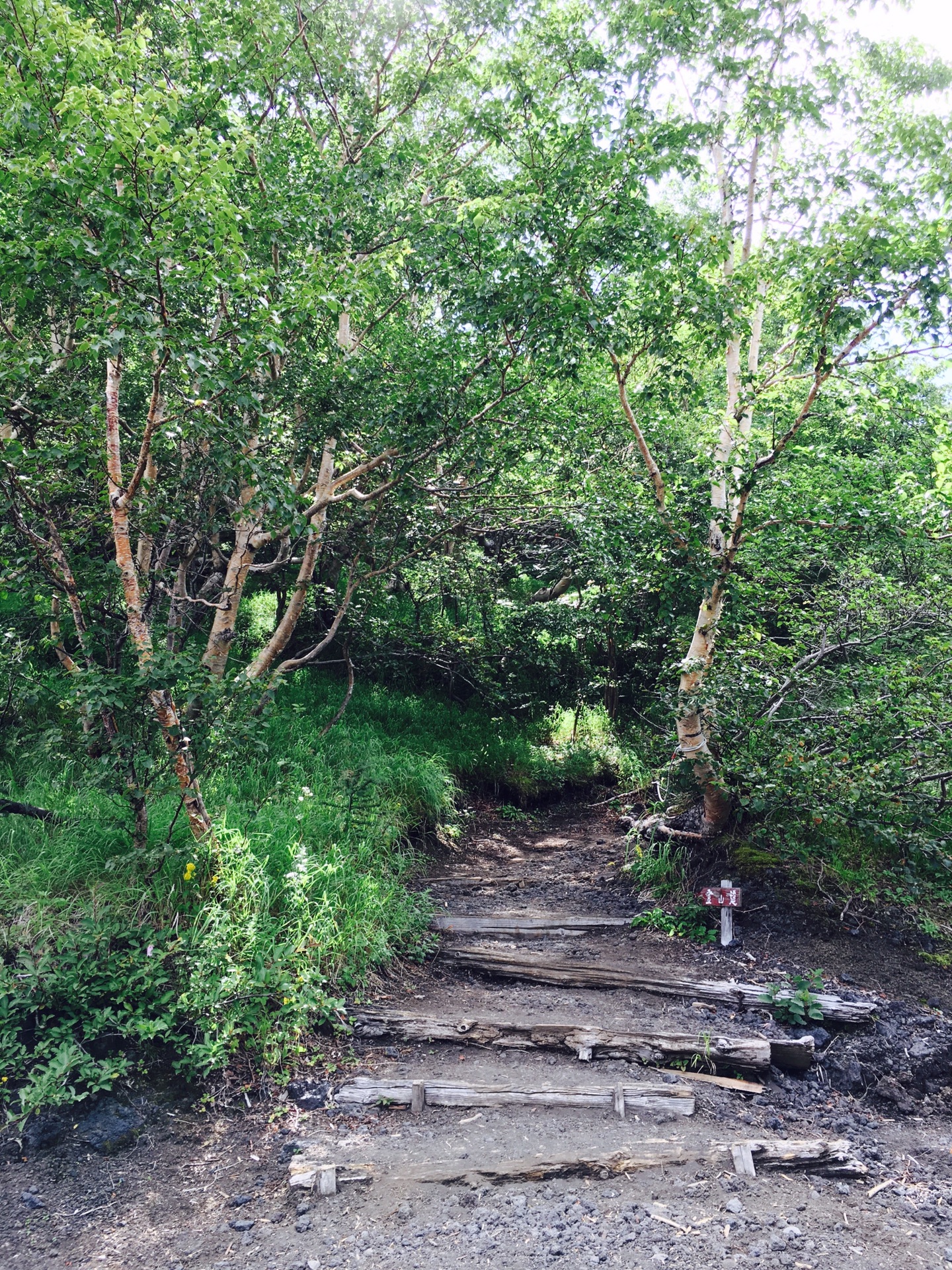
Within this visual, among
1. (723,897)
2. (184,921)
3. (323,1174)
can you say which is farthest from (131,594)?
(723,897)

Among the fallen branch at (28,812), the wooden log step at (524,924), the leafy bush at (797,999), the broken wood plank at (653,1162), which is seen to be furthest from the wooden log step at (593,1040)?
→ the fallen branch at (28,812)

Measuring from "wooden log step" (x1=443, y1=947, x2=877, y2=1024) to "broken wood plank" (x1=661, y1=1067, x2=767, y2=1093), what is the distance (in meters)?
0.55

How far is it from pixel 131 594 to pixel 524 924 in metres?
3.50

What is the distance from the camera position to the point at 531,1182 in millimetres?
3080

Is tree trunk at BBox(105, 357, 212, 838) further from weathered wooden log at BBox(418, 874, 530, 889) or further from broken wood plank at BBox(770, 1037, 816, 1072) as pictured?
broken wood plank at BBox(770, 1037, 816, 1072)

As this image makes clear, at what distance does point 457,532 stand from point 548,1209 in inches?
235

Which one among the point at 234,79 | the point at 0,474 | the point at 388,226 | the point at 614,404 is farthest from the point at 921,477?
the point at 0,474

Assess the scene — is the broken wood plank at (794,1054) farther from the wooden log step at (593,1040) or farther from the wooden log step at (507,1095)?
the wooden log step at (507,1095)

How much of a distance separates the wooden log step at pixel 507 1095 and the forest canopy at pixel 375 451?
49cm

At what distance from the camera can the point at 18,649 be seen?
4.54 m

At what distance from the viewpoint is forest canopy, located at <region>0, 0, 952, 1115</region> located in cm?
359

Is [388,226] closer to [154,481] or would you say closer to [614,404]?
[614,404]

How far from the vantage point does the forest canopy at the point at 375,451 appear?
3.59m

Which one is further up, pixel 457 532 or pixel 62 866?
pixel 457 532
